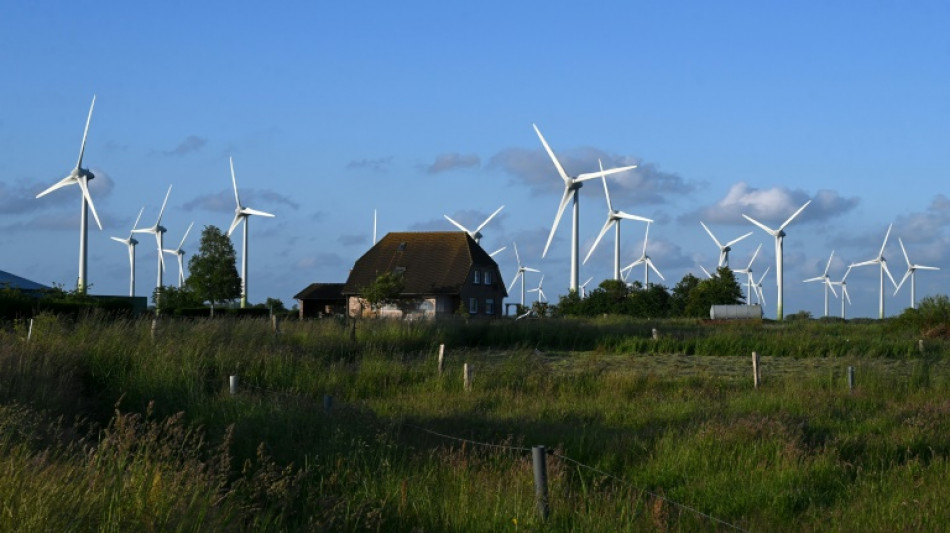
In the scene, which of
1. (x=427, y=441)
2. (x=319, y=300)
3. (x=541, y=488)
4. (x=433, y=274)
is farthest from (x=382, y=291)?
(x=541, y=488)

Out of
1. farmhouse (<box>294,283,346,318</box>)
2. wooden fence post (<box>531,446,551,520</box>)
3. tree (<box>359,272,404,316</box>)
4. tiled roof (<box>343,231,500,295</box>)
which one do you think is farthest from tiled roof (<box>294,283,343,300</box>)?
wooden fence post (<box>531,446,551,520</box>)

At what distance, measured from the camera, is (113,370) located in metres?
19.2

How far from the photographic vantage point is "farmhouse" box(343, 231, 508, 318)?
6938 cm

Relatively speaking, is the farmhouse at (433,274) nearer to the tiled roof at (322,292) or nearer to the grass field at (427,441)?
the tiled roof at (322,292)

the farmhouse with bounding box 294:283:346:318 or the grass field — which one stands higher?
the farmhouse with bounding box 294:283:346:318

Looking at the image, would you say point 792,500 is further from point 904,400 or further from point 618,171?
point 618,171

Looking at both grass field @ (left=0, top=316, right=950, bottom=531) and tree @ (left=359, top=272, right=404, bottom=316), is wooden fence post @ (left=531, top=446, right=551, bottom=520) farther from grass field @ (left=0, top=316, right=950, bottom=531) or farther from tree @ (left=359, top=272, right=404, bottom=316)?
tree @ (left=359, top=272, right=404, bottom=316)

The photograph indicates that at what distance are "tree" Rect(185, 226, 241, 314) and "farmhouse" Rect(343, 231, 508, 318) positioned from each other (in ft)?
26.7

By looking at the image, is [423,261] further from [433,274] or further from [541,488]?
[541,488]

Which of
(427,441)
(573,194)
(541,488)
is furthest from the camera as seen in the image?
(573,194)

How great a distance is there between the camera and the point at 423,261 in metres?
72.4

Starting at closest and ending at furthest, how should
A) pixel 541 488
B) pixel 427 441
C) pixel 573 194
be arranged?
1. pixel 541 488
2. pixel 427 441
3. pixel 573 194

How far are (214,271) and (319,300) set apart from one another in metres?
15.9

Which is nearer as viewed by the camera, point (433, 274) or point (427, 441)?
point (427, 441)
